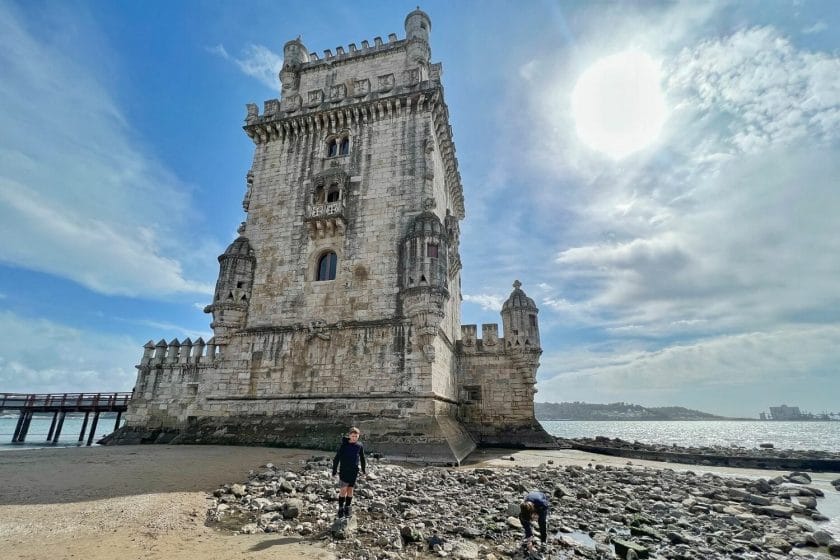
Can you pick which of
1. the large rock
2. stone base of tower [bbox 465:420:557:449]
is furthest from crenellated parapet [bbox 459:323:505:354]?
the large rock

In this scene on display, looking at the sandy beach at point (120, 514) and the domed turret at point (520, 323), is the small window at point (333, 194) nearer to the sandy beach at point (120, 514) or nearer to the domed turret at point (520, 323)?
the domed turret at point (520, 323)

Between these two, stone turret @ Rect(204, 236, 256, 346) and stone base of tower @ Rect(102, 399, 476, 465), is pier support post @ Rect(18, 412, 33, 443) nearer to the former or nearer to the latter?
stone base of tower @ Rect(102, 399, 476, 465)

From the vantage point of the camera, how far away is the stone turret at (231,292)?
1859cm

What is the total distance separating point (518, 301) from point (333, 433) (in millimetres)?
12570

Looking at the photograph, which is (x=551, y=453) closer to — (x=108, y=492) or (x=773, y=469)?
(x=773, y=469)

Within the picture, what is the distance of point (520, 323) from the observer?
72.6ft

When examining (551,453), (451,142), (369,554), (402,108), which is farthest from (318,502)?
(451,142)

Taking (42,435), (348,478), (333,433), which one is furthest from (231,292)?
(42,435)

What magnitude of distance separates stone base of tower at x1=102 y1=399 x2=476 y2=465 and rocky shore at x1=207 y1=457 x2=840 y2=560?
2973 millimetres

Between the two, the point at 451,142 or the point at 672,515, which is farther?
the point at 451,142

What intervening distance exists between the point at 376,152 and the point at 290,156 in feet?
16.4

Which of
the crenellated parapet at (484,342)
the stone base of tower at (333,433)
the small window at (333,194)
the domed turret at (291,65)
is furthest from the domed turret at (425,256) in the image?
the domed turret at (291,65)

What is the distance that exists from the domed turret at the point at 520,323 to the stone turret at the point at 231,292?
45.4 feet

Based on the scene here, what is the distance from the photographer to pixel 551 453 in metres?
18.3
